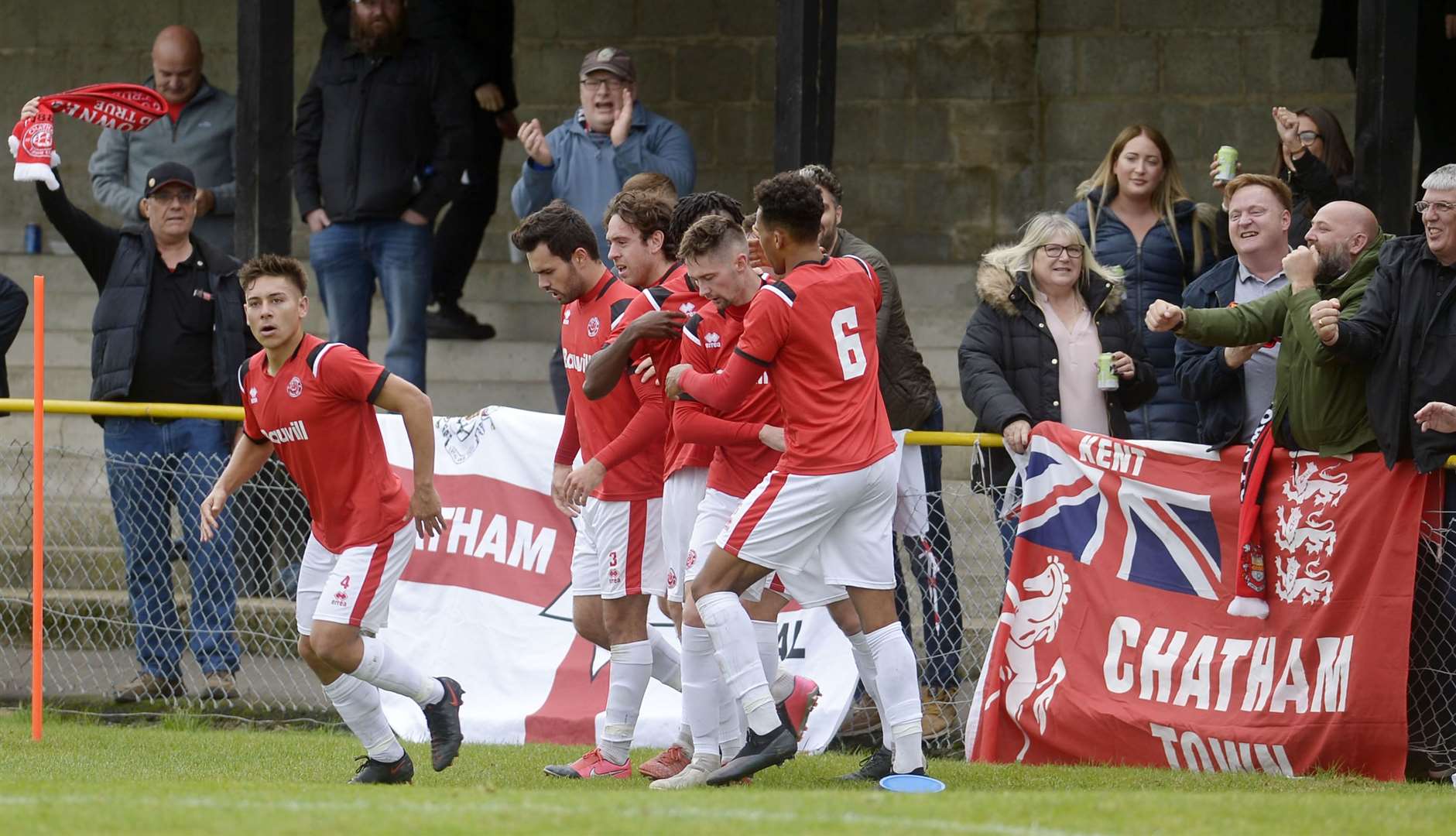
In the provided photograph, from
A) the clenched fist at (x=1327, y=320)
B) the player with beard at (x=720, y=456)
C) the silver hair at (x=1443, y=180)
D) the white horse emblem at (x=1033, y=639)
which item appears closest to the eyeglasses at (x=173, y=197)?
the player with beard at (x=720, y=456)

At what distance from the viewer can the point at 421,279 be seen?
10.6 meters

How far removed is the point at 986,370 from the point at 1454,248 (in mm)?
1999

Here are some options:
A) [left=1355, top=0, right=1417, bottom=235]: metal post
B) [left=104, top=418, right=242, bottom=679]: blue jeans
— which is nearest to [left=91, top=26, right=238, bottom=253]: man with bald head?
[left=104, top=418, right=242, bottom=679]: blue jeans

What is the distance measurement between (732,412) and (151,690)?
3.69 metres

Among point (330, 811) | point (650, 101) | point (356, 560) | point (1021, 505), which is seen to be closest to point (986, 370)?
point (1021, 505)

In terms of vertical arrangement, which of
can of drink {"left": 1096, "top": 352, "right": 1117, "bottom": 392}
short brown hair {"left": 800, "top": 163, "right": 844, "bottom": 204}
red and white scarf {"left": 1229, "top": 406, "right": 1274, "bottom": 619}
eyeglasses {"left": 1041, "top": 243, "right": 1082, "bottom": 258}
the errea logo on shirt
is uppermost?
short brown hair {"left": 800, "top": 163, "right": 844, "bottom": 204}

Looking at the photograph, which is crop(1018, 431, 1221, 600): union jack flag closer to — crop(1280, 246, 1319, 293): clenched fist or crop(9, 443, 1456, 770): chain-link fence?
crop(9, 443, 1456, 770): chain-link fence

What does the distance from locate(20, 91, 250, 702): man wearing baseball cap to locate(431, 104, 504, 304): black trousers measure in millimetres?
3214

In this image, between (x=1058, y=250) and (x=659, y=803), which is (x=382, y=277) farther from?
(x=659, y=803)

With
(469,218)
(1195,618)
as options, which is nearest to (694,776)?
(1195,618)

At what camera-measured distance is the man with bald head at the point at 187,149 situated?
10.9m

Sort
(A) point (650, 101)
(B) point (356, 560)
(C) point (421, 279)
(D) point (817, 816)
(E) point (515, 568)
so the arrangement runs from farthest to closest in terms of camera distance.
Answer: (A) point (650, 101)
(C) point (421, 279)
(E) point (515, 568)
(B) point (356, 560)
(D) point (817, 816)

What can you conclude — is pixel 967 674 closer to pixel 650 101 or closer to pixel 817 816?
pixel 817 816

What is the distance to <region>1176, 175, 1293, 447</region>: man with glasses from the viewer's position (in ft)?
25.4
